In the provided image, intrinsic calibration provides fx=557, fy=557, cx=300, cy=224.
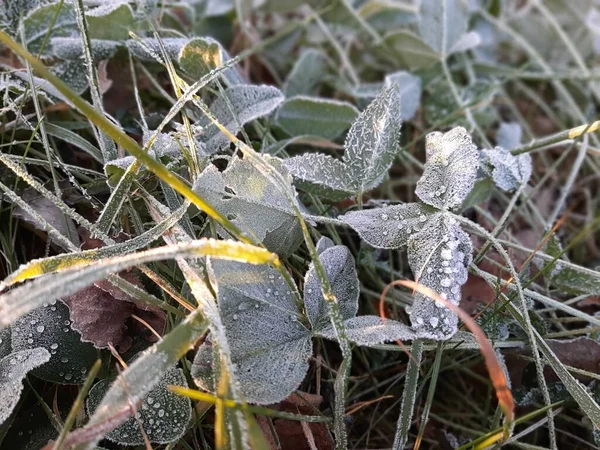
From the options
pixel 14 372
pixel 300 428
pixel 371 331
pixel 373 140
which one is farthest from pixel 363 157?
pixel 14 372

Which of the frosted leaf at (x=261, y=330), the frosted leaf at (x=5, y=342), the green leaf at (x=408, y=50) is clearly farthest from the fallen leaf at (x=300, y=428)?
the green leaf at (x=408, y=50)

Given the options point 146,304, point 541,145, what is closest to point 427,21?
point 541,145

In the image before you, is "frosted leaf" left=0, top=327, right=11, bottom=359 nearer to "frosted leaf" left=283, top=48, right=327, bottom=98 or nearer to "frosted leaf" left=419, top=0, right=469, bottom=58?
"frosted leaf" left=283, top=48, right=327, bottom=98

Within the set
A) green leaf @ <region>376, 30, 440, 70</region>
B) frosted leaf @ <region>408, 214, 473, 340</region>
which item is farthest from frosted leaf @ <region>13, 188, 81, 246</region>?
green leaf @ <region>376, 30, 440, 70</region>

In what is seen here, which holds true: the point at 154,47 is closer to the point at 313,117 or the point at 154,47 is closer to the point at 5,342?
the point at 313,117

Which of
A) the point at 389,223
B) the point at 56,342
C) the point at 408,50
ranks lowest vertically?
the point at 56,342

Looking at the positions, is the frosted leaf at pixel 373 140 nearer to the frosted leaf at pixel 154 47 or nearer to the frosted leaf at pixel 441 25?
the frosted leaf at pixel 154 47

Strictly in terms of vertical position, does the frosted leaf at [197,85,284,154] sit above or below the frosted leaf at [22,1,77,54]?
below
